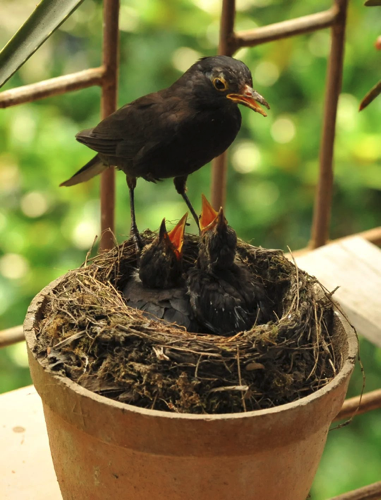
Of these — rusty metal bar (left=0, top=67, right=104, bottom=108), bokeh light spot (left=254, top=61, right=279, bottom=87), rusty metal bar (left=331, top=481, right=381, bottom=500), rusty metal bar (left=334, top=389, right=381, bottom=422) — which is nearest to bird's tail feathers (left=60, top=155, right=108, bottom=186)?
rusty metal bar (left=0, top=67, right=104, bottom=108)

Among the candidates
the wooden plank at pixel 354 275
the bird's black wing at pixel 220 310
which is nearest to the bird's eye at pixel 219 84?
the bird's black wing at pixel 220 310

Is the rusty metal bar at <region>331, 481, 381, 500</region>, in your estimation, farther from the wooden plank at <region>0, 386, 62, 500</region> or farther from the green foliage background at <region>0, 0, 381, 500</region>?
the green foliage background at <region>0, 0, 381, 500</region>

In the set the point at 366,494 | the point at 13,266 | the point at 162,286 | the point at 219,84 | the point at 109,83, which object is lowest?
the point at 13,266

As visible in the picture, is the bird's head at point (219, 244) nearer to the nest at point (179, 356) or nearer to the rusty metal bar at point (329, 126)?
the nest at point (179, 356)

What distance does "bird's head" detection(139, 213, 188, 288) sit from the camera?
1.53 m

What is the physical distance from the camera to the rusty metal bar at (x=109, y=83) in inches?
69.2

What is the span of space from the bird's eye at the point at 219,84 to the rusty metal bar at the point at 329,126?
672 mm

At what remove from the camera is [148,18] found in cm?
319

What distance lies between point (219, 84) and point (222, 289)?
1.20 ft

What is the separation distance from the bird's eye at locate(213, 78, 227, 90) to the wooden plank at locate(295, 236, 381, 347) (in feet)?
2.10

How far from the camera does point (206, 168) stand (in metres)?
3.38

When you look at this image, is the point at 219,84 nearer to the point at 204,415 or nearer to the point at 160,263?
the point at 160,263

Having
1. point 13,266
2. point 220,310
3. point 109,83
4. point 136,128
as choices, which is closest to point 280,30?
point 109,83

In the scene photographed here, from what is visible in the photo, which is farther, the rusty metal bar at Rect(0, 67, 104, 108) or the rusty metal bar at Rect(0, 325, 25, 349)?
the rusty metal bar at Rect(0, 325, 25, 349)
